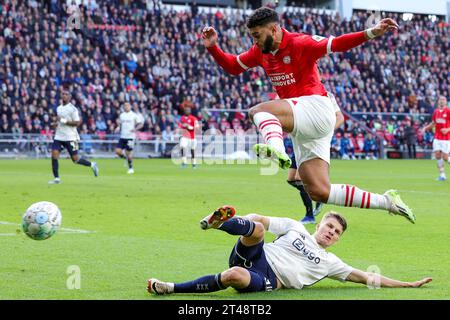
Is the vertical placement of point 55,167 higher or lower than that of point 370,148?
higher

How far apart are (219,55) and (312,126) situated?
185 cm

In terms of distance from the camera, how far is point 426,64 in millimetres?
58219

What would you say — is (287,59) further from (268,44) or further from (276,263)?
(276,263)

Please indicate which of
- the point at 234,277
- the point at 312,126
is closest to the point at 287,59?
the point at 312,126

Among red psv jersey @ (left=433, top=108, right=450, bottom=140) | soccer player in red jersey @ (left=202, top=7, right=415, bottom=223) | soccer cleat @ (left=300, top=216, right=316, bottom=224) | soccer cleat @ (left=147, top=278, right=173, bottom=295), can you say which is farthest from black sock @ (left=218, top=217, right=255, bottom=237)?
red psv jersey @ (left=433, top=108, right=450, bottom=140)

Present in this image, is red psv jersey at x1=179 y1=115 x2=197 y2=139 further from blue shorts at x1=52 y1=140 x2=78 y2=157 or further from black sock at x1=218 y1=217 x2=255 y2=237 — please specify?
black sock at x1=218 y1=217 x2=255 y2=237

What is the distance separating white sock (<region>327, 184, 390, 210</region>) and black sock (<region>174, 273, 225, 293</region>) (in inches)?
95.3

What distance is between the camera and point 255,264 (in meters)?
7.40

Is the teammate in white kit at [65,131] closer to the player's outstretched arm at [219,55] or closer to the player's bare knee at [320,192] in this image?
the player's outstretched arm at [219,55]

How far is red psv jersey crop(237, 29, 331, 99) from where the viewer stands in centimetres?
938

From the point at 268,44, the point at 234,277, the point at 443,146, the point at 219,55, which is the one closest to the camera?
the point at 234,277

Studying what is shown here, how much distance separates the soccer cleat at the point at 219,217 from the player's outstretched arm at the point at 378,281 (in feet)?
4.70

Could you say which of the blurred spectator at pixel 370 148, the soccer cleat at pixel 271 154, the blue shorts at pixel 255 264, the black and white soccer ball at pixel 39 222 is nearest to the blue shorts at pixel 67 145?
the black and white soccer ball at pixel 39 222
